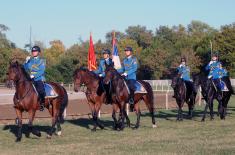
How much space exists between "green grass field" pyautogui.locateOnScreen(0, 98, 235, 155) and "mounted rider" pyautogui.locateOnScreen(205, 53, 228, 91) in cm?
306

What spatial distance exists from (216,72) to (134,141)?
8.74 meters

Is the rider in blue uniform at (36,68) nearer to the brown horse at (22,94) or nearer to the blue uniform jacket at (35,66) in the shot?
the blue uniform jacket at (35,66)

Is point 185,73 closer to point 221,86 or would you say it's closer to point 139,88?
point 221,86

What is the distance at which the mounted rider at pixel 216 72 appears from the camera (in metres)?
22.3

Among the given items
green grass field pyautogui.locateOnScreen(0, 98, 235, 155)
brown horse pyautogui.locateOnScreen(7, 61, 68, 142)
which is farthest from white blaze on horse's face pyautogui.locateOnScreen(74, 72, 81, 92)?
brown horse pyautogui.locateOnScreen(7, 61, 68, 142)

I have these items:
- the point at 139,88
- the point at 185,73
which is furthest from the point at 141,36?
the point at 139,88

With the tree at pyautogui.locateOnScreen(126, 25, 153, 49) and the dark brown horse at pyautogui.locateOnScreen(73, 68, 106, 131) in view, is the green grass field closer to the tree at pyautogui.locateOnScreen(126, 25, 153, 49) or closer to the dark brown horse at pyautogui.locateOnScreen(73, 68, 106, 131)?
the dark brown horse at pyautogui.locateOnScreen(73, 68, 106, 131)

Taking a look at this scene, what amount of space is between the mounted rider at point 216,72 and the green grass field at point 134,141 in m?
3.06

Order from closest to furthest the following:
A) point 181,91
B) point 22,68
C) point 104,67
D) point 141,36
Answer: point 22,68
point 104,67
point 181,91
point 141,36

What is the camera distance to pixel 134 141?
14.9 meters

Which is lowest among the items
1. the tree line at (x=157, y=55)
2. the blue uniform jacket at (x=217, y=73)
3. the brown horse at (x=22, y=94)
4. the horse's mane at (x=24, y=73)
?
the brown horse at (x=22, y=94)

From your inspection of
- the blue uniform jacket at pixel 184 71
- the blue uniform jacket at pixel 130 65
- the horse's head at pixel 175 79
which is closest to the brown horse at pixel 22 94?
the blue uniform jacket at pixel 130 65

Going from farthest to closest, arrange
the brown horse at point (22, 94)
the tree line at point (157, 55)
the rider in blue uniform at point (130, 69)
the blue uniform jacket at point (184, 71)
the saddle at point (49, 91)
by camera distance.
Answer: the tree line at point (157, 55)
the blue uniform jacket at point (184, 71)
the rider in blue uniform at point (130, 69)
the saddle at point (49, 91)
the brown horse at point (22, 94)

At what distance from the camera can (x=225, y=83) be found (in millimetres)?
23266
